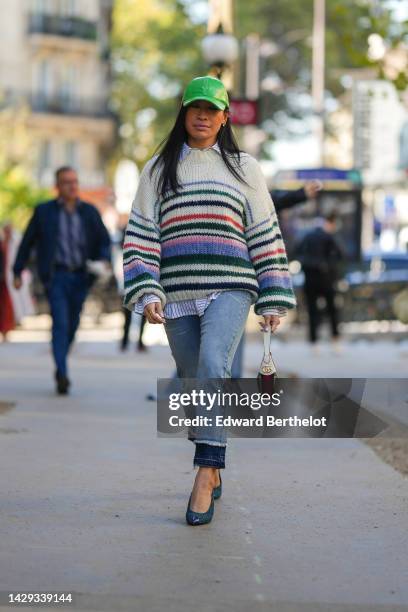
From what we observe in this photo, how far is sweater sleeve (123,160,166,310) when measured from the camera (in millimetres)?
7031

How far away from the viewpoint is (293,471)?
9008mm

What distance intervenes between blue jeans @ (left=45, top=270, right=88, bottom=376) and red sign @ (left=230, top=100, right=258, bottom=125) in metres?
6.92

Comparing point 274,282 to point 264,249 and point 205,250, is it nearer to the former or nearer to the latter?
point 264,249

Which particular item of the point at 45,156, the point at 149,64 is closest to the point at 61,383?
the point at 45,156

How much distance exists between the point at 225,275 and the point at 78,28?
65080mm

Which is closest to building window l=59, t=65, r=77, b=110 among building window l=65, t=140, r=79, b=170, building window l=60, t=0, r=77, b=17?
building window l=65, t=140, r=79, b=170

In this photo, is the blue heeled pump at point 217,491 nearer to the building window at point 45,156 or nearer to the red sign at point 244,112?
the red sign at point 244,112

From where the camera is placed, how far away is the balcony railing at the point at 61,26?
70188 millimetres

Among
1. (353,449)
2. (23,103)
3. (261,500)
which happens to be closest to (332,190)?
(353,449)

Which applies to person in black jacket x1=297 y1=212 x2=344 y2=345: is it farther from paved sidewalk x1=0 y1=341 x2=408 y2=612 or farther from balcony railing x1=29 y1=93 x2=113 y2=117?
balcony railing x1=29 y1=93 x2=113 y2=117

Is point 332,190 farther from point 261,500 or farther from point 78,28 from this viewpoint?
point 78,28

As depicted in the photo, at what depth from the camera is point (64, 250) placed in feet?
43.6

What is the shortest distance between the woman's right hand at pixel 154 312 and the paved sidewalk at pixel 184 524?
0.85m

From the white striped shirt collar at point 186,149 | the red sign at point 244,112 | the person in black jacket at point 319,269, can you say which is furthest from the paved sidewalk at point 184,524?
the person in black jacket at point 319,269
